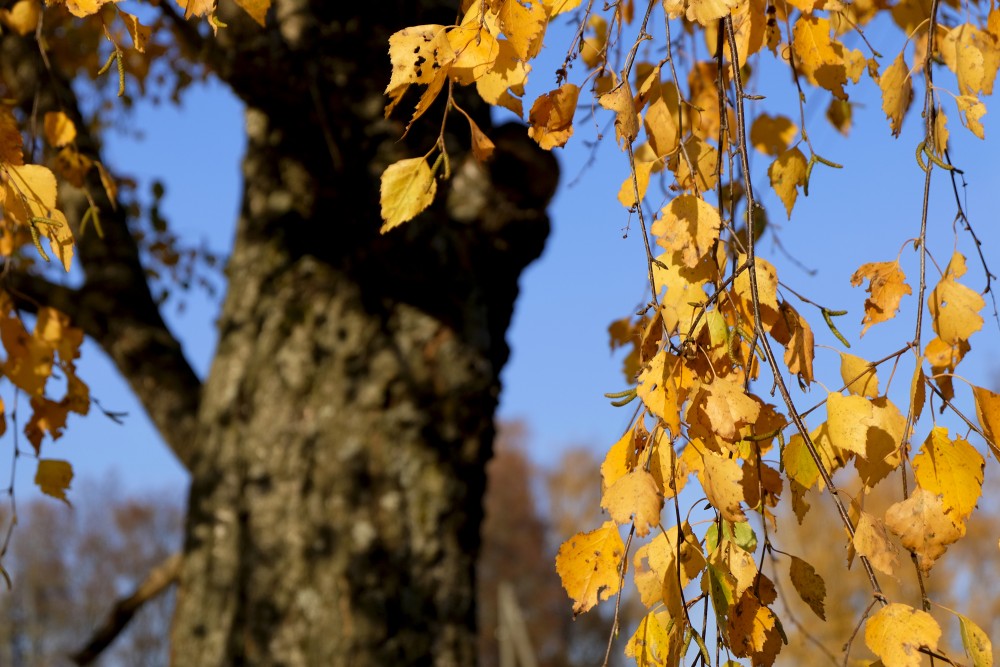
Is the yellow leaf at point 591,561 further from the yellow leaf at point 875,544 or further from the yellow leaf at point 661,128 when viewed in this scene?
the yellow leaf at point 661,128

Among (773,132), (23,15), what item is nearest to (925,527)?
(773,132)

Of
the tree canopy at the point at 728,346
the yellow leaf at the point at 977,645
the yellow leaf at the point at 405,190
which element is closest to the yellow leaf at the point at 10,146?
the tree canopy at the point at 728,346

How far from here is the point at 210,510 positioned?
2523 mm

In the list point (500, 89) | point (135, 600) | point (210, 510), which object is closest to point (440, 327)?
point (210, 510)

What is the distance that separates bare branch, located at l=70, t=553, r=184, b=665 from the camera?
285 centimetres

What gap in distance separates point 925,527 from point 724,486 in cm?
20

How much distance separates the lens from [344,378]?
8.22ft

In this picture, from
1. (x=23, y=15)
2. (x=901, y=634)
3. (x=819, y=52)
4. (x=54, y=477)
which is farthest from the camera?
(x=23, y=15)

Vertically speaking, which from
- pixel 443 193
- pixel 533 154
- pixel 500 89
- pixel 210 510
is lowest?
pixel 500 89

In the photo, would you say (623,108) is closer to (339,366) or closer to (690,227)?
(690,227)

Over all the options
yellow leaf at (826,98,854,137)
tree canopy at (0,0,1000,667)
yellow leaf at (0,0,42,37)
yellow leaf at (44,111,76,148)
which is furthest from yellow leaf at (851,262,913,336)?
yellow leaf at (0,0,42,37)

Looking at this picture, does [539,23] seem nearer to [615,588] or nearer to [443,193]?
[615,588]

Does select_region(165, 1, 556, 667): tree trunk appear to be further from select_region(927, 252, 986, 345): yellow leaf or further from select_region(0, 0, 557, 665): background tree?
select_region(927, 252, 986, 345): yellow leaf

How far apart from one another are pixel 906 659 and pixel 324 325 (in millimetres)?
1997
